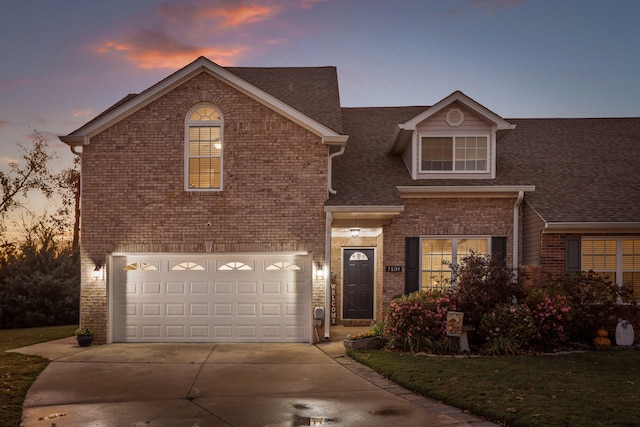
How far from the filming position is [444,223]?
14.6 metres

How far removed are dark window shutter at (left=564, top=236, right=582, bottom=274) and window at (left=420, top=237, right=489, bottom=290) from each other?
2.00 meters

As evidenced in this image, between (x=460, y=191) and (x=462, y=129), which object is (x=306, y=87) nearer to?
(x=462, y=129)

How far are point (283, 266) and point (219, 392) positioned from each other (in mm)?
5625

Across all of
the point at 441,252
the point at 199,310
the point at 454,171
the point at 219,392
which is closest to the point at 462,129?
the point at 454,171

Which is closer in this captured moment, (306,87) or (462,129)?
(462,129)

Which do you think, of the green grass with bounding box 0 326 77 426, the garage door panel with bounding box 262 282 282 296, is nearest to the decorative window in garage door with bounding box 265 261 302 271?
the garage door panel with bounding box 262 282 282 296

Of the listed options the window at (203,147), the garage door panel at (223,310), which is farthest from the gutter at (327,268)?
the window at (203,147)

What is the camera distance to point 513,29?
692 inches

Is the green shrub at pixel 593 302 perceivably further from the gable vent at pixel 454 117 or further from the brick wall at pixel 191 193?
the brick wall at pixel 191 193

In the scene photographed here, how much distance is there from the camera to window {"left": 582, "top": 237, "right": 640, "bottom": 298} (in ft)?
45.6

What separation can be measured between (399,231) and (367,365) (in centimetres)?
499

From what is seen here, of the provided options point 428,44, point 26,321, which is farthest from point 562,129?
point 26,321

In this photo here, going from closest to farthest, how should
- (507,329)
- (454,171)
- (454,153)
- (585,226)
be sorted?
1. (507,329)
2. (585,226)
3. (454,171)
4. (454,153)

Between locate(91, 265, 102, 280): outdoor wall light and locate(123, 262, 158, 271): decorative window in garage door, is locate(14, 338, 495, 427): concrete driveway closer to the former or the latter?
locate(91, 265, 102, 280): outdoor wall light
